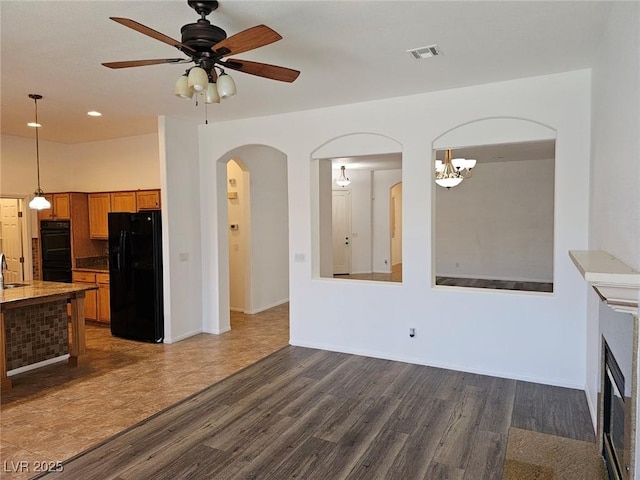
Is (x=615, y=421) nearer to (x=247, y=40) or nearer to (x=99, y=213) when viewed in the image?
(x=247, y=40)

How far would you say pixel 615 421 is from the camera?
2.24 m

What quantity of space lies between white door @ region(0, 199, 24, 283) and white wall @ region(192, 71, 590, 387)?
11.1ft

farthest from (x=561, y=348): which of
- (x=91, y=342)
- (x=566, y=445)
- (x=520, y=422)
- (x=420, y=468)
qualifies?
(x=91, y=342)

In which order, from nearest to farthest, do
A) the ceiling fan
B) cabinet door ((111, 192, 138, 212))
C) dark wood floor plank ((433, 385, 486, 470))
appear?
the ceiling fan < dark wood floor plank ((433, 385, 486, 470)) < cabinet door ((111, 192, 138, 212))

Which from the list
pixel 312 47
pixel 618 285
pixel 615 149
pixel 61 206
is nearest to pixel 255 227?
pixel 61 206

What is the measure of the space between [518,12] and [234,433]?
351 cm

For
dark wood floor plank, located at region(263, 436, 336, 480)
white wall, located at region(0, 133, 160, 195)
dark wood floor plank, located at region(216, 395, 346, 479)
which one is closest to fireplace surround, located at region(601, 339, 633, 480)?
dark wood floor plank, located at region(263, 436, 336, 480)

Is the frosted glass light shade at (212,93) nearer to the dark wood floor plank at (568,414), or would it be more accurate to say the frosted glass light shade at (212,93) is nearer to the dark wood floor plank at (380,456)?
the dark wood floor plank at (380,456)

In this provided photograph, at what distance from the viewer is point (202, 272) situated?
5922 mm

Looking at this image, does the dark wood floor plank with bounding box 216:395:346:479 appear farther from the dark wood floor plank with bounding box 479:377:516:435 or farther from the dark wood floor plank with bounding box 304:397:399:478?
the dark wood floor plank with bounding box 479:377:516:435

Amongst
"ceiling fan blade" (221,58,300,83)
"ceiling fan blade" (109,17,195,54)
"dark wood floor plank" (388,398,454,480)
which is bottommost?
"dark wood floor plank" (388,398,454,480)

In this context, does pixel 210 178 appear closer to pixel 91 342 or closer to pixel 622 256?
pixel 91 342

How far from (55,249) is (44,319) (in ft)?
8.45

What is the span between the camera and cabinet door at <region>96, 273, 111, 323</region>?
245 inches
